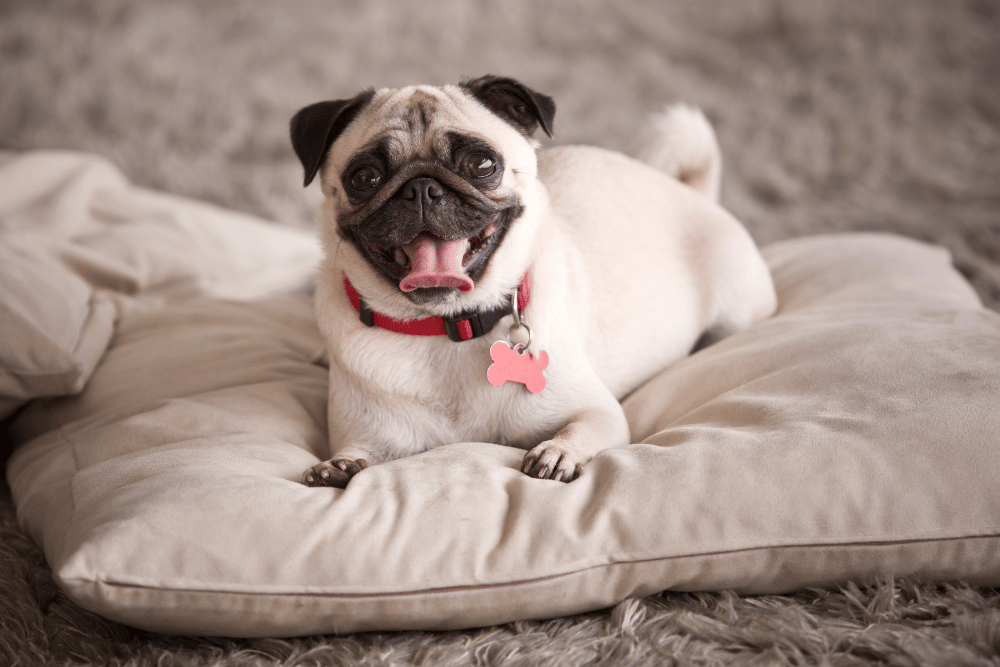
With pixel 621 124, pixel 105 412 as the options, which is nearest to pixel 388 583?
pixel 105 412

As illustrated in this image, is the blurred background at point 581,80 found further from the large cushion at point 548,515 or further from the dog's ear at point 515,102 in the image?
the large cushion at point 548,515

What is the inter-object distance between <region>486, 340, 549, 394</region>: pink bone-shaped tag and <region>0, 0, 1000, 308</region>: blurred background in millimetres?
2496

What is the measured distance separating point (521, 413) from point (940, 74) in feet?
13.2

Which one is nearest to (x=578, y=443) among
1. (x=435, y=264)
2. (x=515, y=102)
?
(x=435, y=264)

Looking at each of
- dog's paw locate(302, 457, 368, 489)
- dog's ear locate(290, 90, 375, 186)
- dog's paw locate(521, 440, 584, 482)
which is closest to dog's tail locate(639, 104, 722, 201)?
dog's ear locate(290, 90, 375, 186)

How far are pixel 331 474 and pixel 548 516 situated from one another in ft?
1.71

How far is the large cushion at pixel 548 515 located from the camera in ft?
4.25

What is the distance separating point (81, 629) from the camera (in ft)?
4.70

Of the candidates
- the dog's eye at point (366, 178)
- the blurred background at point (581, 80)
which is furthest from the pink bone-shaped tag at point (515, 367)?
the blurred background at point (581, 80)

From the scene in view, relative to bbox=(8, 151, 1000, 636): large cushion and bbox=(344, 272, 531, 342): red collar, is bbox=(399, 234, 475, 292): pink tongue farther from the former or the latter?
bbox=(8, 151, 1000, 636): large cushion

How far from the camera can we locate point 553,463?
1.61 meters

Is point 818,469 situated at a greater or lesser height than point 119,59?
lesser

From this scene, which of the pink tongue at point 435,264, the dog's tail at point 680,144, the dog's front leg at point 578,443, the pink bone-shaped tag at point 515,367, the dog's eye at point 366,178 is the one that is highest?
the dog's eye at point 366,178

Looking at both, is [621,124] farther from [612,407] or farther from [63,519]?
[63,519]
